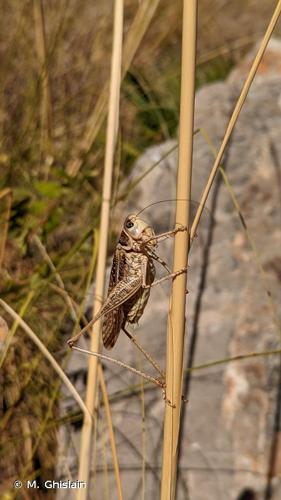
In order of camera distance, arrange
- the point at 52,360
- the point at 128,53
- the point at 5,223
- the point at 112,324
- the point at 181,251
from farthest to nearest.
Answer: the point at 128,53, the point at 5,223, the point at 112,324, the point at 52,360, the point at 181,251

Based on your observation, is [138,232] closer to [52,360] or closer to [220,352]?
→ [52,360]

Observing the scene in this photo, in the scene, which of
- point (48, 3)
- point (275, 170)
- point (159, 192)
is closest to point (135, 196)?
point (159, 192)

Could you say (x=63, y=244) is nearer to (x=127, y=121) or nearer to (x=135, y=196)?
(x=135, y=196)

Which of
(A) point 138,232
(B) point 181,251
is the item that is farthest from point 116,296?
(B) point 181,251

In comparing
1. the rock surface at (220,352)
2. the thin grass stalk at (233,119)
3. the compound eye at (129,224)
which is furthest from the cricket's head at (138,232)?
the rock surface at (220,352)

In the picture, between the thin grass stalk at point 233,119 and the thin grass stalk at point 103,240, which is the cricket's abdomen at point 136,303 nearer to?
the thin grass stalk at point 103,240

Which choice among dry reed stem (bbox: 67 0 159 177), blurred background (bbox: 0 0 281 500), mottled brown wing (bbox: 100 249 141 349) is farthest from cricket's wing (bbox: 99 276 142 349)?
dry reed stem (bbox: 67 0 159 177)
